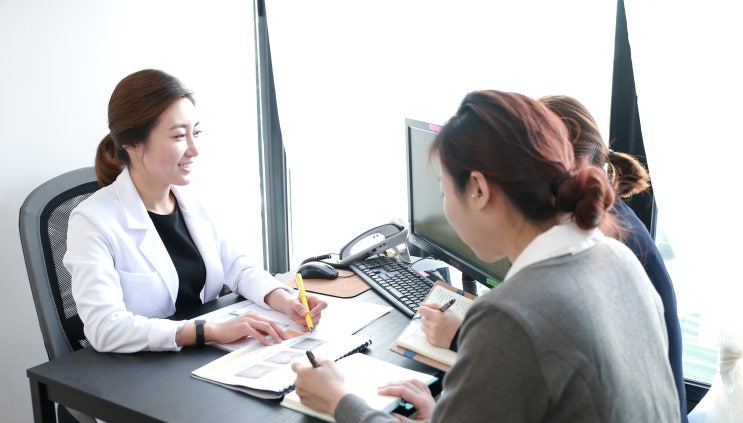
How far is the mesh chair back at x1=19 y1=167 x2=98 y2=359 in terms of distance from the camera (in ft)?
5.27

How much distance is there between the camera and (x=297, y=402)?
1.18 metres

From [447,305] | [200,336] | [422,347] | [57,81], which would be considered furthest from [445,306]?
[57,81]

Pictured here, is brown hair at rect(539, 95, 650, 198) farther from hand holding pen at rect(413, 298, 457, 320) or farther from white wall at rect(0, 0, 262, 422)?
white wall at rect(0, 0, 262, 422)

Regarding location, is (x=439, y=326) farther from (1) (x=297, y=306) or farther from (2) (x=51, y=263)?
(2) (x=51, y=263)

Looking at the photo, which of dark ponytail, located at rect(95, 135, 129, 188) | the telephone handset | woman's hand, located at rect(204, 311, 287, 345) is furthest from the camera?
the telephone handset

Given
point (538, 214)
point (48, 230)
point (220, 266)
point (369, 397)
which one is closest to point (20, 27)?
point (48, 230)

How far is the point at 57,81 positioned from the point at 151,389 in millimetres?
1354

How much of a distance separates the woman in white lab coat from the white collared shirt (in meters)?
0.72

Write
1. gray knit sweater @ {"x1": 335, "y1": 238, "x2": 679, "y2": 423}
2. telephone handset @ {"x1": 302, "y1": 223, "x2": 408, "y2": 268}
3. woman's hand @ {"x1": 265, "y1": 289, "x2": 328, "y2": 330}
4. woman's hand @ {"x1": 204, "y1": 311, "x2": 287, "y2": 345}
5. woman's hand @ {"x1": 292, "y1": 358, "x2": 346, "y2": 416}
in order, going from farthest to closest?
telephone handset @ {"x1": 302, "y1": 223, "x2": 408, "y2": 268} → woman's hand @ {"x1": 265, "y1": 289, "x2": 328, "y2": 330} → woman's hand @ {"x1": 204, "y1": 311, "x2": 287, "y2": 345} → woman's hand @ {"x1": 292, "y1": 358, "x2": 346, "y2": 416} → gray knit sweater @ {"x1": 335, "y1": 238, "x2": 679, "y2": 423}

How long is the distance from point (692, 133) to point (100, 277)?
1.45 m

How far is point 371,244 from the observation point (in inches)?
82.4

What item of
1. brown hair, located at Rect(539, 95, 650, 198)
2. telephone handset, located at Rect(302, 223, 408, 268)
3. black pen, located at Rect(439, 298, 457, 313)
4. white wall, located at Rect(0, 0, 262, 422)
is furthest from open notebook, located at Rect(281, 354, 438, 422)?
white wall, located at Rect(0, 0, 262, 422)

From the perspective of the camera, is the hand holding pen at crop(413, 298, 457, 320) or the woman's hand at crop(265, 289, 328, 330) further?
the woman's hand at crop(265, 289, 328, 330)

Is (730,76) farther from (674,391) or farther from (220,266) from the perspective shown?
(220,266)
